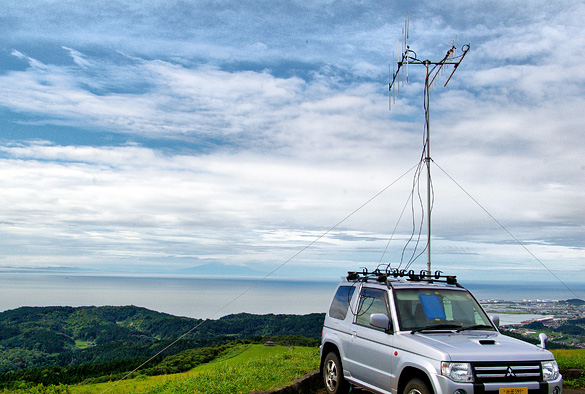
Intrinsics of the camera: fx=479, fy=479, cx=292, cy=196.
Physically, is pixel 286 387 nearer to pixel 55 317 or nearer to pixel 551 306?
pixel 551 306

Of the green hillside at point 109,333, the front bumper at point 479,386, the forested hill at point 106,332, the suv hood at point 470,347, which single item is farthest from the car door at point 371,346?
the forested hill at point 106,332

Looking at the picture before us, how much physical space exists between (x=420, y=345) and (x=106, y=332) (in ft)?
437

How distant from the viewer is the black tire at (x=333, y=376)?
855cm

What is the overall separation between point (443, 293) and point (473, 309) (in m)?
A: 0.54

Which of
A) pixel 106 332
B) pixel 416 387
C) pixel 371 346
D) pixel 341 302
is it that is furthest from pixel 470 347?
pixel 106 332

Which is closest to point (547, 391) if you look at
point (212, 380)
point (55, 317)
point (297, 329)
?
point (212, 380)

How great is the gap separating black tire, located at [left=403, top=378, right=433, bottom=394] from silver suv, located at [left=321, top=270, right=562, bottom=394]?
12mm

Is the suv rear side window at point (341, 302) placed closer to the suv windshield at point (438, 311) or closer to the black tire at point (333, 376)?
the black tire at point (333, 376)

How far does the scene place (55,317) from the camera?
140 m

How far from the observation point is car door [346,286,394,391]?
23.5 ft

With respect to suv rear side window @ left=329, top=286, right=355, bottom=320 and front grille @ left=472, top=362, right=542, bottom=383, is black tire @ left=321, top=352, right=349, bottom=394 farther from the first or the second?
front grille @ left=472, top=362, right=542, bottom=383

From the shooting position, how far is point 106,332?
125m

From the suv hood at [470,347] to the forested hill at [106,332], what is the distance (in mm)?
49965

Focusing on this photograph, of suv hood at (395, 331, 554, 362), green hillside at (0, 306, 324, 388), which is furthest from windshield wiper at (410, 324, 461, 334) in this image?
green hillside at (0, 306, 324, 388)
